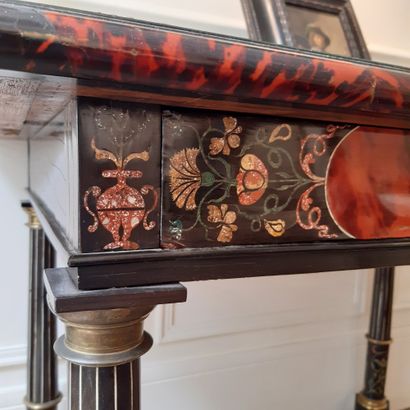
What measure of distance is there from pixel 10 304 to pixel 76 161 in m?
0.69

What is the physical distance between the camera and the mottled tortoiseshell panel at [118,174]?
0.29m

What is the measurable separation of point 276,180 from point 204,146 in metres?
0.07

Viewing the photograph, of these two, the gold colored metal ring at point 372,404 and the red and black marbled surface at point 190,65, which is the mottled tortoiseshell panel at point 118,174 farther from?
the gold colored metal ring at point 372,404

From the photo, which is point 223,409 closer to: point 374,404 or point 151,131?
point 374,404

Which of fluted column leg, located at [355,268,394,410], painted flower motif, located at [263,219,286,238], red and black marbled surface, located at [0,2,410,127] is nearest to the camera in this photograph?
red and black marbled surface, located at [0,2,410,127]

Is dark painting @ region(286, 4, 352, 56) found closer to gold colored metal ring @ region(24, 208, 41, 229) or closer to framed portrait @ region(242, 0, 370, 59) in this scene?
framed portrait @ region(242, 0, 370, 59)

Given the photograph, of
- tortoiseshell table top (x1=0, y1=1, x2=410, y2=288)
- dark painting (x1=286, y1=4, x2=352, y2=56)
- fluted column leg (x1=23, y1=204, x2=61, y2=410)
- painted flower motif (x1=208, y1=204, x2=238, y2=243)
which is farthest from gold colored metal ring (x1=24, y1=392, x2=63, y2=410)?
dark painting (x1=286, y1=4, x2=352, y2=56)

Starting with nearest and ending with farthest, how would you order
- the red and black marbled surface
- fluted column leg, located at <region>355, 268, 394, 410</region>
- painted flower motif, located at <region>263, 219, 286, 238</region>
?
the red and black marbled surface
painted flower motif, located at <region>263, 219, 286, 238</region>
fluted column leg, located at <region>355, 268, 394, 410</region>

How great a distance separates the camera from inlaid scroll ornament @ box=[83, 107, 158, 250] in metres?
0.29

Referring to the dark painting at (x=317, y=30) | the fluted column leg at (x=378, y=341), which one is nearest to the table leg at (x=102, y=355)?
the dark painting at (x=317, y=30)

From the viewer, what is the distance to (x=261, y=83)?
291mm

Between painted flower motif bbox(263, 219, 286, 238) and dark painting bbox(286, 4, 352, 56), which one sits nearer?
painted flower motif bbox(263, 219, 286, 238)

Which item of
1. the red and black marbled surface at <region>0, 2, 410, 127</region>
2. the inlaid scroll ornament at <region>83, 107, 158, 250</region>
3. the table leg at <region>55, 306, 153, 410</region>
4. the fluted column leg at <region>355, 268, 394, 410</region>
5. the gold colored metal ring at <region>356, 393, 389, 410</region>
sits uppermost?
the red and black marbled surface at <region>0, 2, 410, 127</region>

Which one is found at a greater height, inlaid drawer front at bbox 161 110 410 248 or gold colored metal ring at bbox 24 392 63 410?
inlaid drawer front at bbox 161 110 410 248
